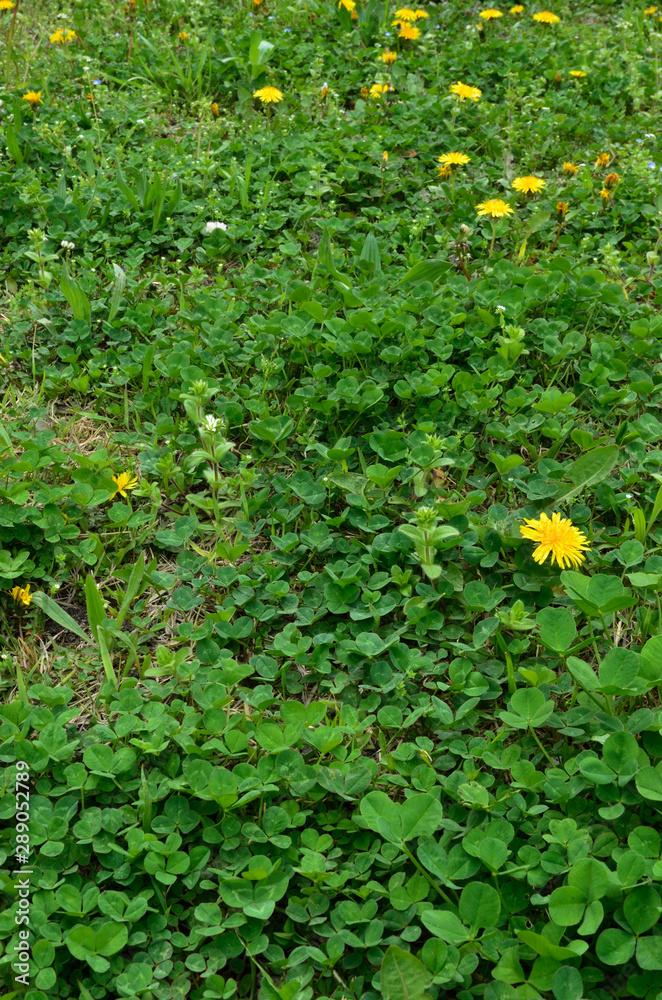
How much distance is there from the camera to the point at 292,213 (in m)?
3.75

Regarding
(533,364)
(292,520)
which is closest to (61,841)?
(292,520)

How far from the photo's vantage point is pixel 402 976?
1.76m

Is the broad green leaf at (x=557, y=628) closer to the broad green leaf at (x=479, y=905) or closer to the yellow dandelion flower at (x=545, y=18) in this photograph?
the broad green leaf at (x=479, y=905)

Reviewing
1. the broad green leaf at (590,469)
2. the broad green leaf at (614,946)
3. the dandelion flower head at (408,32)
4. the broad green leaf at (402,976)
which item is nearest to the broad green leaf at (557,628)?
the broad green leaf at (590,469)

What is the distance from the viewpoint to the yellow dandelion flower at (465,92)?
4255mm

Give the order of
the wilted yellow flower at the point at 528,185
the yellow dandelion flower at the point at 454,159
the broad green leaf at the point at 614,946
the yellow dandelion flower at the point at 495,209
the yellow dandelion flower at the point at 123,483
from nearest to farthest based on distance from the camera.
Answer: the broad green leaf at the point at 614,946 → the yellow dandelion flower at the point at 123,483 → the yellow dandelion flower at the point at 495,209 → the wilted yellow flower at the point at 528,185 → the yellow dandelion flower at the point at 454,159

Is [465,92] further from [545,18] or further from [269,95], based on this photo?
[545,18]

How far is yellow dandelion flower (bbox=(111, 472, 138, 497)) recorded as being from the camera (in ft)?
8.95

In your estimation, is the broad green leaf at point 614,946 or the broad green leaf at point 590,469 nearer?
the broad green leaf at point 614,946

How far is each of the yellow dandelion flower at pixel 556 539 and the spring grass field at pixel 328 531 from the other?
0.04ft

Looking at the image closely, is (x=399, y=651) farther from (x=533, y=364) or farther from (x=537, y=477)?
(x=533, y=364)

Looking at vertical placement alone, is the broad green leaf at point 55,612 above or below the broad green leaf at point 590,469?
below

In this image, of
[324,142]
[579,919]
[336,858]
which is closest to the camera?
[579,919]

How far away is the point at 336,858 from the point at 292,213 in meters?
2.79
